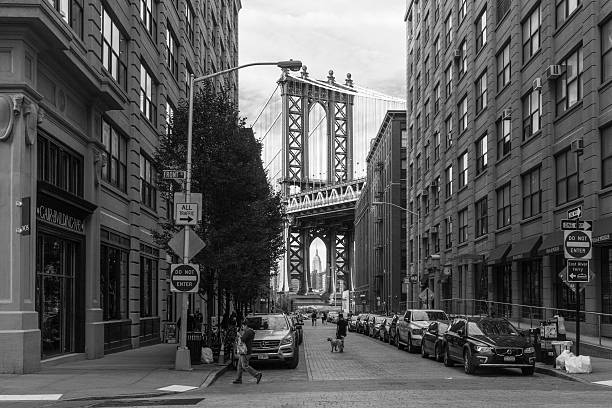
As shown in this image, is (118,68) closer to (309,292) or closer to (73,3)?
(73,3)

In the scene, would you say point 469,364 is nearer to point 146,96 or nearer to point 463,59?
point 146,96

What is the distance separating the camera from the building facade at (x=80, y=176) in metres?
19.2

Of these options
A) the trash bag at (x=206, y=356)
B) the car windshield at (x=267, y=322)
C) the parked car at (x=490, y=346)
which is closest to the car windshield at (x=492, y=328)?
the parked car at (x=490, y=346)

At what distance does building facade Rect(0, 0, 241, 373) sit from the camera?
19.2 metres

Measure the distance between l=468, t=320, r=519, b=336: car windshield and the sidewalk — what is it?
23.2ft

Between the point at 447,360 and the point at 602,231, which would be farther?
the point at 602,231

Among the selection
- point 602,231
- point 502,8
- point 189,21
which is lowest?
point 602,231

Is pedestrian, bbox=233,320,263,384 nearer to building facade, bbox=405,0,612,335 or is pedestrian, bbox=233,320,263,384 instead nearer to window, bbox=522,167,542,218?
building facade, bbox=405,0,612,335

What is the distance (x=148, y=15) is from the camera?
35.7m

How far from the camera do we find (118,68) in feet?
99.0

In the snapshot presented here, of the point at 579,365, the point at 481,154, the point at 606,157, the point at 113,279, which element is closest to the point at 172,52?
the point at 113,279

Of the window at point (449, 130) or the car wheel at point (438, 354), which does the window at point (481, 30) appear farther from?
the car wheel at point (438, 354)

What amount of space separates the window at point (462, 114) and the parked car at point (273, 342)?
2792 centimetres

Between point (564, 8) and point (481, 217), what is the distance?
16302 mm
